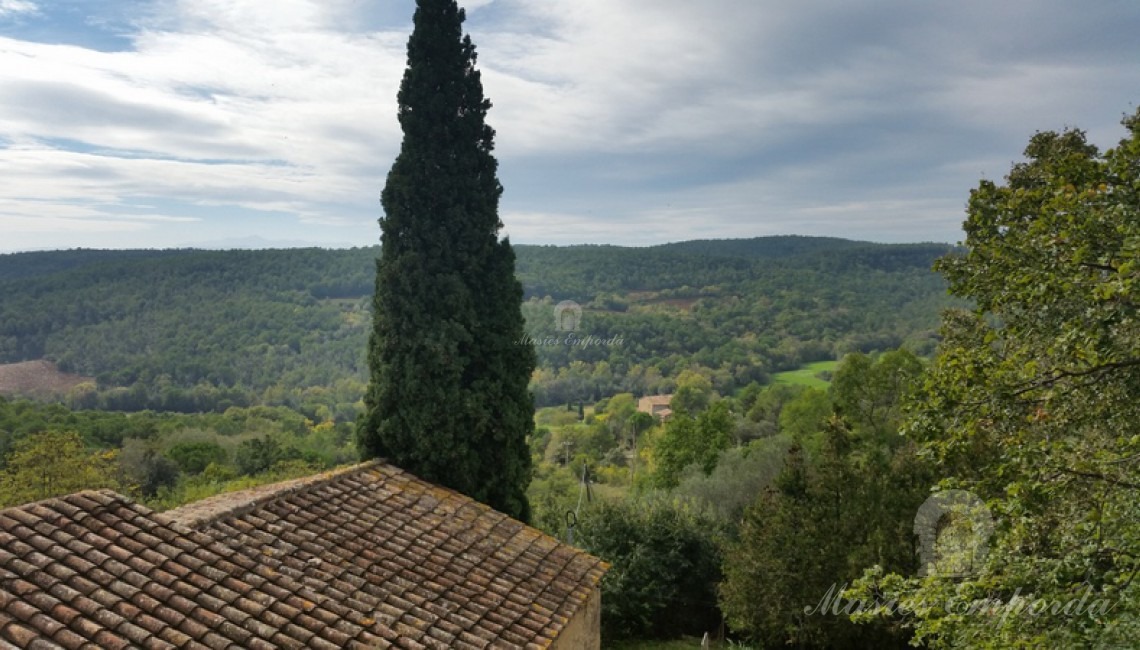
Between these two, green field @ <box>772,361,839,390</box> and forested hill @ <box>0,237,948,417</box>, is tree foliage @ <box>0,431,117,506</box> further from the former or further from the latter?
green field @ <box>772,361,839,390</box>

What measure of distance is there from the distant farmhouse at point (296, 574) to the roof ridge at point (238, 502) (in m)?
0.03

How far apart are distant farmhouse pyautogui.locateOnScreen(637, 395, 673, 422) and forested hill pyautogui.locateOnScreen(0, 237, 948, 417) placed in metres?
3.80

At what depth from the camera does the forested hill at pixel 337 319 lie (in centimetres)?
7256

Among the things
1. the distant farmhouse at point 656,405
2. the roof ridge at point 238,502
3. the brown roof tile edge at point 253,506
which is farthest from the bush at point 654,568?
the distant farmhouse at point 656,405

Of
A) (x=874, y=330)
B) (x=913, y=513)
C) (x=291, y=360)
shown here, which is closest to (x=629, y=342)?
(x=874, y=330)

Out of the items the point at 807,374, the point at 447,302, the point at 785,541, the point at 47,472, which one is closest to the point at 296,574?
the point at 447,302

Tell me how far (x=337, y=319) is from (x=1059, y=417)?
7828 cm

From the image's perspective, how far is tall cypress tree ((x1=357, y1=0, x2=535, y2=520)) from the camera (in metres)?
→ 10.9

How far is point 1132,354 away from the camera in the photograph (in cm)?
570

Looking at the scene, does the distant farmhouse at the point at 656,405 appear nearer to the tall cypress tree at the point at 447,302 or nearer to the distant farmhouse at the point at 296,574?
the tall cypress tree at the point at 447,302

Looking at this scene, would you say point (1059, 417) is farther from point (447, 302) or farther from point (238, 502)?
point (238, 502)

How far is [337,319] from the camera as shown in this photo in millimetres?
78000

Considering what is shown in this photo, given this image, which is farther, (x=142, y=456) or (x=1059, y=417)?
(x=142, y=456)

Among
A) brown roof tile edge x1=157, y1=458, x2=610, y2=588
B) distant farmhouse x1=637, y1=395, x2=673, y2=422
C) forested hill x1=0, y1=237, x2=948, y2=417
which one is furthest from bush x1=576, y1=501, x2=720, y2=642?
distant farmhouse x1=637, y1=395, x2=673, y2=422
